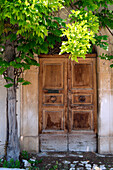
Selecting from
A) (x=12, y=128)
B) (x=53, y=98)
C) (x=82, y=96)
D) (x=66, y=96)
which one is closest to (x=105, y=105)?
(x=82, y=96)

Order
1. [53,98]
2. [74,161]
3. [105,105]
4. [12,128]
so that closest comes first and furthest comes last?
[12,128], [74,161], [105,105], [53,98]

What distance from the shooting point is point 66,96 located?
5.03 metres

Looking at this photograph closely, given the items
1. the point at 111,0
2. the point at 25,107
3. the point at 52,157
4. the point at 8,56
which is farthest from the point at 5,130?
the point at 111,0

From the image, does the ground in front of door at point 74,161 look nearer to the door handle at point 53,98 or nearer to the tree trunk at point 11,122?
the tree trunk at point 11,122

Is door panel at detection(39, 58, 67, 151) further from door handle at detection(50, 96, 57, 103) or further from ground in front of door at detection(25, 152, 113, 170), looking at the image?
ground in front of door at detection(25, 152, 113, 170)

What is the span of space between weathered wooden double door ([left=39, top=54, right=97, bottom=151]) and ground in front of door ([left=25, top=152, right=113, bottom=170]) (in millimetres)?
631

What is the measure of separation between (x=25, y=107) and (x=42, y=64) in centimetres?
119

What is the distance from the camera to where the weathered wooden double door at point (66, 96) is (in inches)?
197

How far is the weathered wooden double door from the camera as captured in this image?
16.5 ft

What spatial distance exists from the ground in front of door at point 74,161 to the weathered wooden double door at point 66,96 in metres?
0.63

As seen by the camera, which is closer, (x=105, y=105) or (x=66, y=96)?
(x=105, y=105)

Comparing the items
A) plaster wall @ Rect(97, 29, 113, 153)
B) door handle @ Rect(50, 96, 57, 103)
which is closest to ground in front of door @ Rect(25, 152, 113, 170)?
plaster wall @ Rect(97, 29, 113, 153)

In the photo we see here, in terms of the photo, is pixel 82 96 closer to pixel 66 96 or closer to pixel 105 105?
pixel 66 96

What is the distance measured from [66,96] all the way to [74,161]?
1.60 m
